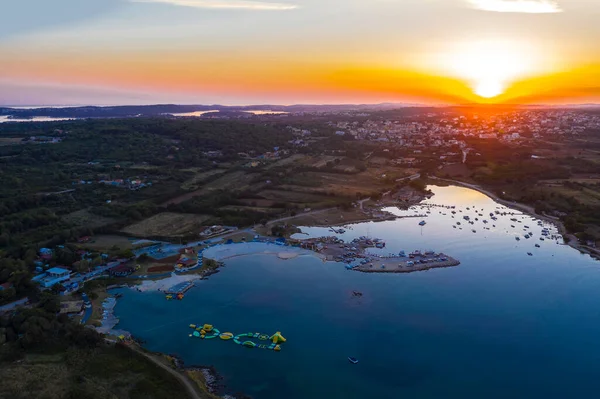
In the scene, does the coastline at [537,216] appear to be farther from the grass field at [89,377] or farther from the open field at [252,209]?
the grass field at [89,377]

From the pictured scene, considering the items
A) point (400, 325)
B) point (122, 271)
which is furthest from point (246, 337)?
point (122, 271)

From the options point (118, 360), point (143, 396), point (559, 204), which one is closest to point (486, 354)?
point (143, 396)

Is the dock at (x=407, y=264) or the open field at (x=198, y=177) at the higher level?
the open field at (x=198, y=177)

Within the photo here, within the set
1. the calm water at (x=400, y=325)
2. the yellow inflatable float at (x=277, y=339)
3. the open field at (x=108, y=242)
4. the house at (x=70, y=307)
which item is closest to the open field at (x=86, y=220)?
the open field at (x=108, y=242)

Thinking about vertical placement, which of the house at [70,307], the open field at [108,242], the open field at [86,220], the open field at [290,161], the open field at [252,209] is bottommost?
the house at [70,307]

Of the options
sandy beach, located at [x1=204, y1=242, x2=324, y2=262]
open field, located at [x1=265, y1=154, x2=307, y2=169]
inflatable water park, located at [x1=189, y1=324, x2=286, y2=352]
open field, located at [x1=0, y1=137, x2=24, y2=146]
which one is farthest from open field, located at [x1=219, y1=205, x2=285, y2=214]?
open field, located at [x1=0, y1=137, x2=24, y2=146]

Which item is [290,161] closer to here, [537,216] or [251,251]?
[251,251]

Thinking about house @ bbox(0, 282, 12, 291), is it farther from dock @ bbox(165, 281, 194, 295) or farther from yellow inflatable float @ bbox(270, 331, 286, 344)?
yellow inflatable float @ bbox(270, 331, 286, 344)
